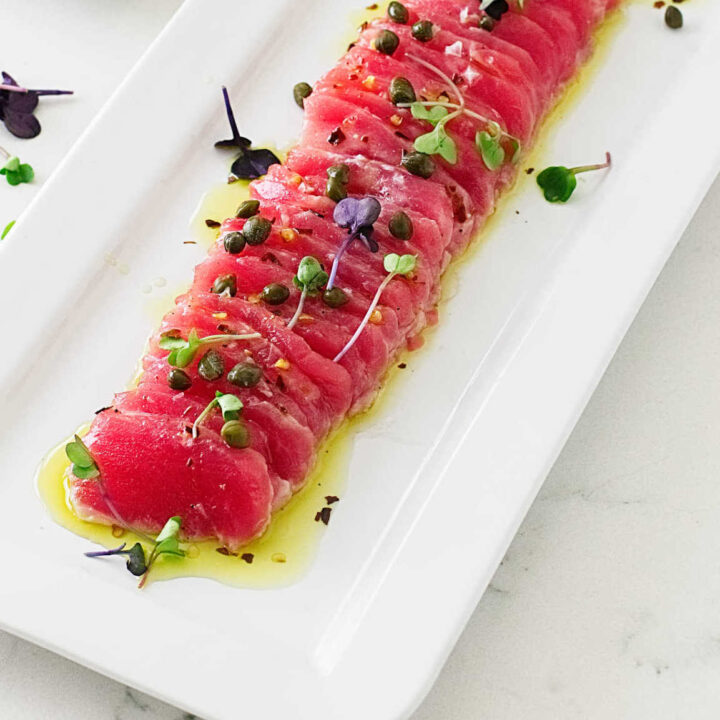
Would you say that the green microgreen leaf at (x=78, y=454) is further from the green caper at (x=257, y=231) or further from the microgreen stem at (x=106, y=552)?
the green caper at (x=257, y=231)

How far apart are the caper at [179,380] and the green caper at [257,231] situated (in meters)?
0.56

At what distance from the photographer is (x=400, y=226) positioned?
15.0 feet

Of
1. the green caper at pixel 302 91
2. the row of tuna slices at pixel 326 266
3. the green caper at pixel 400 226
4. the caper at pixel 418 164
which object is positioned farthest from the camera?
the green caper at pixel 302 91

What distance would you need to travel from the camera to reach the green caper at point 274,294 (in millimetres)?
4391

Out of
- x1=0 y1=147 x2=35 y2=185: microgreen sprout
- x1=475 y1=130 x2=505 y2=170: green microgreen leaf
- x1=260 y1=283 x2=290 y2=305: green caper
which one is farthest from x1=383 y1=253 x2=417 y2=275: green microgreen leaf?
x1=0 y1=147 x2=35 y2=185: microgreen sprout

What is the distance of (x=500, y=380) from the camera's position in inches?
181

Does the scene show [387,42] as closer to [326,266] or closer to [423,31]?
[423,31]

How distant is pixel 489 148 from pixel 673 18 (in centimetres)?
116

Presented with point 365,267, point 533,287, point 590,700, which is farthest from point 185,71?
point 590,700

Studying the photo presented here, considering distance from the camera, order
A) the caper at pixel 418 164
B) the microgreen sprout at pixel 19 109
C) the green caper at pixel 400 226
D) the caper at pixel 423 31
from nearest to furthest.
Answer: the green caper at pixel 400 226 → the caper at pixel 418 164 → the caper at pixel 423 31 → the microgreen sprout at pixel 19 109

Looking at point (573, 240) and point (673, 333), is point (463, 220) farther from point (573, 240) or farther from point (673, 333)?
point (673, 333)

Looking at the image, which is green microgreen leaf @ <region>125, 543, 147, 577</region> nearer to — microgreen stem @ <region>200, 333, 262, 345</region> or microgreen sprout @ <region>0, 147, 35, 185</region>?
microgreen stem @ <region>200, 333, 262, 345</region>

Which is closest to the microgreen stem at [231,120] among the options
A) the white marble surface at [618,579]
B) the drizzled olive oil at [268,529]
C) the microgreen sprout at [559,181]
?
the drizzled olive oil at [268,529]

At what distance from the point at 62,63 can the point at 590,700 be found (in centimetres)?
337
